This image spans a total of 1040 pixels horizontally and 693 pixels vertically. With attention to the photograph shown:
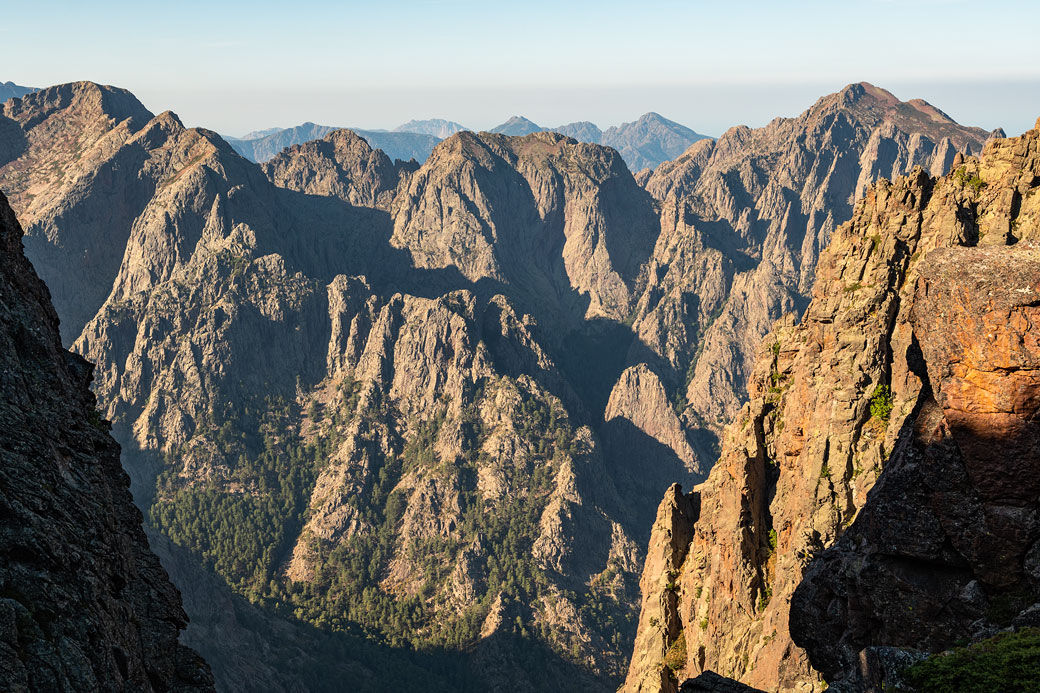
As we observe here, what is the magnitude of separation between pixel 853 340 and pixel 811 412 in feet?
27.1

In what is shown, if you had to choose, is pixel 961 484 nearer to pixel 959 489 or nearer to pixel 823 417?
pixel 959 489

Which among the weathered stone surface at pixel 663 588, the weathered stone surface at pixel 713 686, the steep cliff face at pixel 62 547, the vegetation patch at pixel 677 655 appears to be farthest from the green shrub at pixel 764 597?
the steep cliff face at pixel 62 547

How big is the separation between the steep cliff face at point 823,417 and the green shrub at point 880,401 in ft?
0.30

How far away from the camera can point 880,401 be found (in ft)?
215

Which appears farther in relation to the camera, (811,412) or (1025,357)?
(811,412)

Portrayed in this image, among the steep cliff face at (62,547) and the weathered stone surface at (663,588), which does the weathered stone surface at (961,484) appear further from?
the weathered stone surface at (663,588)

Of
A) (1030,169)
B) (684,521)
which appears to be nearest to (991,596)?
(1030,169)

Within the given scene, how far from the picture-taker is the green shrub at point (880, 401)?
65.3m

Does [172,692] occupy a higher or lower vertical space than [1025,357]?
lower

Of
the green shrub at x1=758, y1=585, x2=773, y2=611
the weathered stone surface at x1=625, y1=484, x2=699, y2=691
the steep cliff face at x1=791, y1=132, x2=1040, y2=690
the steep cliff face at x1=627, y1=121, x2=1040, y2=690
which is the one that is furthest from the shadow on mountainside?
the steep cliff face at x1=791, y1=132, x2=1040, y2=690

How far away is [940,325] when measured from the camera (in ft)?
128

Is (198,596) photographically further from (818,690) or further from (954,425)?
(954,425)

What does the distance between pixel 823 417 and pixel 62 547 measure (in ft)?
202

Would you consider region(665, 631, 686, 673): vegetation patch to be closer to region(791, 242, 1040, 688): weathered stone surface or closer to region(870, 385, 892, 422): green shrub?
region(870, 385, 892, 422): green shrub
